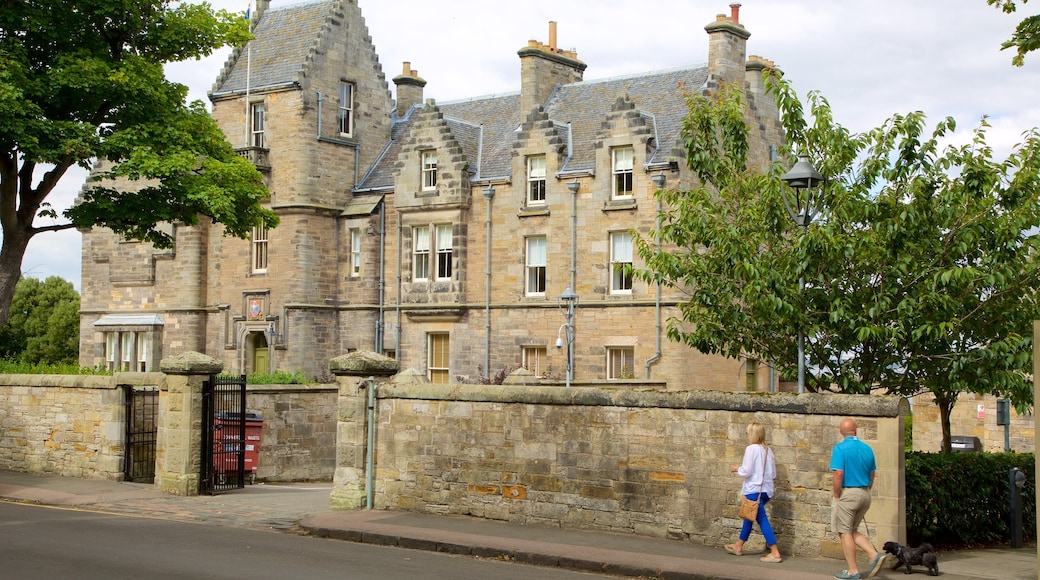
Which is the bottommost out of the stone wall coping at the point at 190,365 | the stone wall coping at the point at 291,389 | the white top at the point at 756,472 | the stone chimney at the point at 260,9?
the white top at the point at 756,472

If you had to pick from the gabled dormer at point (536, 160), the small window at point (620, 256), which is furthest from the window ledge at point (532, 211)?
the small window at point (620, 256)

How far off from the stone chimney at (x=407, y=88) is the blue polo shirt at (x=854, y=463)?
119 ft

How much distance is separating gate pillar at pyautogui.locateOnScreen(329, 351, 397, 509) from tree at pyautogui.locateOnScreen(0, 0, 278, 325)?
30.7 feet

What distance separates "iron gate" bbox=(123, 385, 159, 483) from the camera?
75.8 ft

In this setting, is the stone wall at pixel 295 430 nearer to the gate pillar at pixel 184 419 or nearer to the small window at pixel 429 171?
the gate pillar at pixel 184 419

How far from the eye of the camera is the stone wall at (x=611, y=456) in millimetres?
14469

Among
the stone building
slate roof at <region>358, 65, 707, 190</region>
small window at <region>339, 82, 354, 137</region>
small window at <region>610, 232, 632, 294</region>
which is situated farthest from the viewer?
small window at <region>339, 82, 354, 137</region>

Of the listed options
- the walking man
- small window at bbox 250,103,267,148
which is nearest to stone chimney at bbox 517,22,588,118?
small window at bbox 250,103,267,148

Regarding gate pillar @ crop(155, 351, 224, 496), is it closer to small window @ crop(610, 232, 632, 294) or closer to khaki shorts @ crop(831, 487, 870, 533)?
khaki shorts @ crop(831, 487, 870, 533)

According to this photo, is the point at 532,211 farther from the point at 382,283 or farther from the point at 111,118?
the point at 111,118

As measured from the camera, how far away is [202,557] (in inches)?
570

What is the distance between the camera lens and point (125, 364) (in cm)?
4775

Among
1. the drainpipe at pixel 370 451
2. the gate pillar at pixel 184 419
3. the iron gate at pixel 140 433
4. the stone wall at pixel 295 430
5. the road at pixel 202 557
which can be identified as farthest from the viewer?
the stone wall at pixel 295 430

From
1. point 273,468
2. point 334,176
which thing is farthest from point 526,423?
point 334,176
